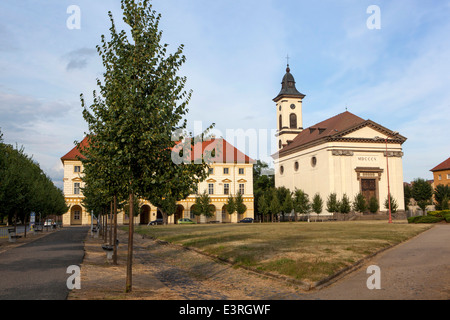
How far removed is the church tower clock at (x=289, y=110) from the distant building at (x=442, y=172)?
146ft

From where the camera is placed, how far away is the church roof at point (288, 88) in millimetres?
92312

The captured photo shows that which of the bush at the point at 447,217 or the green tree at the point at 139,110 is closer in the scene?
the green tree at the point at 139,110

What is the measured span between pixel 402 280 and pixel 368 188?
217 ft

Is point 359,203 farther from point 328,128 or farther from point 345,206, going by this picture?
point 328,128

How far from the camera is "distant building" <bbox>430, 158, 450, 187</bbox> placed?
348 feet

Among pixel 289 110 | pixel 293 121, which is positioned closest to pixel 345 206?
pixel 293 121

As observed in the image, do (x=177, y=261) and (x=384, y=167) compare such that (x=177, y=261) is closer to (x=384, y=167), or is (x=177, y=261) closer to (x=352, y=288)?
(x=352, y=288)

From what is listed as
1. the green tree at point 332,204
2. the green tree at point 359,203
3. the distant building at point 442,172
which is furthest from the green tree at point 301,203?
the distant building at point 442,172

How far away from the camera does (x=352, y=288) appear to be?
35.5 feet

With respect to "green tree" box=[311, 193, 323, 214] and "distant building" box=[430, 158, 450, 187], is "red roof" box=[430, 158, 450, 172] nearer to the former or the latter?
"distant building" box=[430, 158, 450, 187]

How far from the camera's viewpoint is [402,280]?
11.3 metres

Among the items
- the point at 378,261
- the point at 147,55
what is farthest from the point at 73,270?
the point at 378,261

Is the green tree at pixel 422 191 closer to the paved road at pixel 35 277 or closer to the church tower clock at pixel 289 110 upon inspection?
the church tower clock at pixel 289 110
